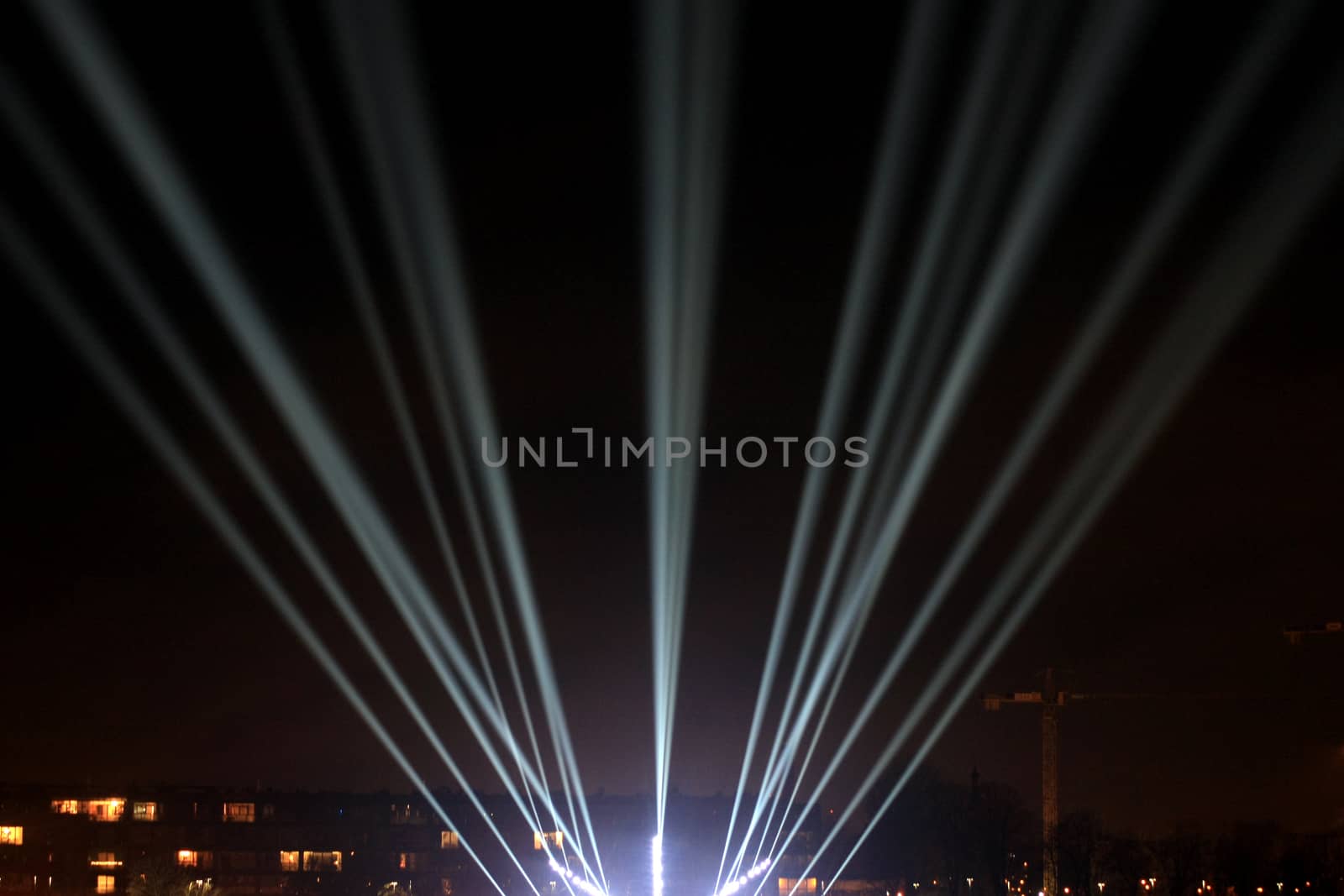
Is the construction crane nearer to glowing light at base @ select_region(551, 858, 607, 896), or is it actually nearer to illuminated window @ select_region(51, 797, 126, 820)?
glowing light at base @ select_region(551, 858, 607, 896)

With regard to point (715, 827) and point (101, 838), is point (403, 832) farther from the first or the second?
point (715, 827)

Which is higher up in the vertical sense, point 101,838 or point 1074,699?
point 1074,699

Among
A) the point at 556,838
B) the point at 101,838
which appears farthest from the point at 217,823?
the point at 556,838

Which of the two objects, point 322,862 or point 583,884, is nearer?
point 583,884

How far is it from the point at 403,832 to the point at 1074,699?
153 ft

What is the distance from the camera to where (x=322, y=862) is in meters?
96.2

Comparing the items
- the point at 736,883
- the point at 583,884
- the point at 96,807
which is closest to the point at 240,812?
the point at 96,807

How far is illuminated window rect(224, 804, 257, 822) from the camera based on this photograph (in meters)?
95.9

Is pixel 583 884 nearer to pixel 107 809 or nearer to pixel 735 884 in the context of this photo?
pixel 735 884

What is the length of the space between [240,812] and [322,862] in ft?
20.9

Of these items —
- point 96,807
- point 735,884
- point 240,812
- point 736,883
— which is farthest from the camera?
point 240,812

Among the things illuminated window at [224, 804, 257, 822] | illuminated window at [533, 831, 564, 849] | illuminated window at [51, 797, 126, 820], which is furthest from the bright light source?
illuminated window at [51, 797, 126, 820]

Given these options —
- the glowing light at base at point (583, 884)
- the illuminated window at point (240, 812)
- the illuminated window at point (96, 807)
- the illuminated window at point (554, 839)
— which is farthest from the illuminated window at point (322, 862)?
the glowing light at base at point (583, 884)

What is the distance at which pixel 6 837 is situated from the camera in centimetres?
8662
